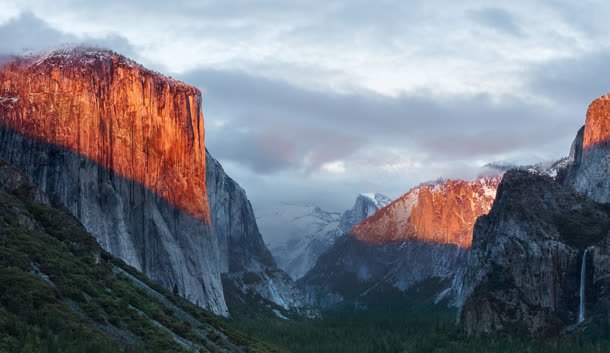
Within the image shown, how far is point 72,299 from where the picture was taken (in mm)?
107500

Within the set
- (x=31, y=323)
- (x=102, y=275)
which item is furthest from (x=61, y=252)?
(x=31, y=323)

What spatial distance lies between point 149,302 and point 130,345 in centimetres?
2712

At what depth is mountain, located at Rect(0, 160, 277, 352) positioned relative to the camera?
93125 millimetres

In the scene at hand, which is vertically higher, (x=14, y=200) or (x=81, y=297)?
(x=14, y=200)

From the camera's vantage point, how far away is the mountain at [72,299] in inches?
3666

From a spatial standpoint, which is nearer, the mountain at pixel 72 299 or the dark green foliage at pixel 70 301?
the dark green foliage at pixel 70 301

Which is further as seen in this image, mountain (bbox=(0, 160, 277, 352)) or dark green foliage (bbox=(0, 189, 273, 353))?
mountain (bbox=(0, 160, 277, 352))

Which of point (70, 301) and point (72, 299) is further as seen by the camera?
point (72, 299)

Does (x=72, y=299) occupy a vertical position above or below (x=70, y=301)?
above

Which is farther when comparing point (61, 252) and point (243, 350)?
point (243, 350)

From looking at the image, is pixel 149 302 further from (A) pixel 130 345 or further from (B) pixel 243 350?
(A) pixel 130 345

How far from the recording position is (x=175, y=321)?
129 meters

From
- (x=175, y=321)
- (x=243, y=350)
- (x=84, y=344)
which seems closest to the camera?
(x=84, y=344)

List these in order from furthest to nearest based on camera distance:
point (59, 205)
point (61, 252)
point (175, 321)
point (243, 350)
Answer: point (59, 205)
point (243, 350)
point (175, 321)
point (61, 252)
